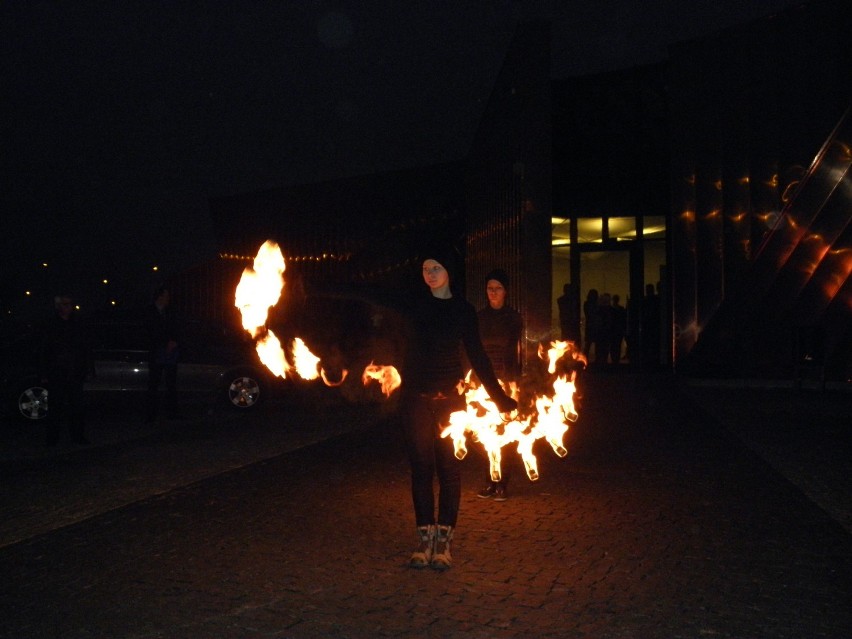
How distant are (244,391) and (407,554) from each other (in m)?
9.70

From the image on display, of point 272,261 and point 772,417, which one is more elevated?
point 272,261

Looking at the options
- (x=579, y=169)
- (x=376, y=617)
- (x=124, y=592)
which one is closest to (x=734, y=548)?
(x=376, y=617)

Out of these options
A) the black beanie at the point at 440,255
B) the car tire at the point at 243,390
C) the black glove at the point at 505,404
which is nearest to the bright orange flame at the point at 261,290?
the black beanie at the point at 440,255

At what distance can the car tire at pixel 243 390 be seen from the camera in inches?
602

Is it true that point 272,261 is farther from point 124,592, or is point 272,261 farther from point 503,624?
point 503,624

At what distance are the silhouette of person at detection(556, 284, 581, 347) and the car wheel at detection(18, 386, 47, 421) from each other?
1201 cm

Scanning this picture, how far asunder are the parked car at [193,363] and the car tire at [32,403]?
846 millimetres

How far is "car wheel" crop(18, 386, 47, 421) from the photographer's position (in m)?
13.9

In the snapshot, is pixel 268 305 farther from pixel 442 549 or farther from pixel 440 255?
pixel 442 549

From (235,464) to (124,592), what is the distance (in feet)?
15.5

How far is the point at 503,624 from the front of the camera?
4.65 metres

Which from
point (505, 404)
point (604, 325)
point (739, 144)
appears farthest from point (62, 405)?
point (739, 144)

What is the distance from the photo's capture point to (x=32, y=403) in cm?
1392

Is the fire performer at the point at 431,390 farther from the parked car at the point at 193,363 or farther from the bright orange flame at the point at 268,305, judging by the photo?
the parked car at the point at 193,363
